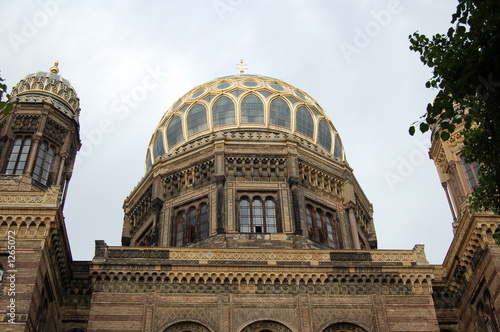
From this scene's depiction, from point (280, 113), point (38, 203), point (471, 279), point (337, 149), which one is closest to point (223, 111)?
point (280, 113)

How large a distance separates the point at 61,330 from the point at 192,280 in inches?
193

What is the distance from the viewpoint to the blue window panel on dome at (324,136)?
109ft

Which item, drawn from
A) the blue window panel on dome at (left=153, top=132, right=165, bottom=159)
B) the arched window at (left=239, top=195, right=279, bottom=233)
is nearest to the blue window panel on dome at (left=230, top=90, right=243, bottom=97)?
the blue window panel on dome at (left=153, top=132, right=165, bottom=159)

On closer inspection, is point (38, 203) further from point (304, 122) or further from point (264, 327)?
point (304, 122)

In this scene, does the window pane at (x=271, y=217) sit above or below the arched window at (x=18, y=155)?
below

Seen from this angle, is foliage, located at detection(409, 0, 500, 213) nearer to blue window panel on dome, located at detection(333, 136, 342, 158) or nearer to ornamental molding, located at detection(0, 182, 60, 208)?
ornamental molding, located at detection(0, 182, 60, 208)

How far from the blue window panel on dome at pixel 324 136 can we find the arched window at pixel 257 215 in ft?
18.6

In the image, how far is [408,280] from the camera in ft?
76.0

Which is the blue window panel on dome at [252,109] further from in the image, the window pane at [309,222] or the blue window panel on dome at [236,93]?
the window pane at [309,222]

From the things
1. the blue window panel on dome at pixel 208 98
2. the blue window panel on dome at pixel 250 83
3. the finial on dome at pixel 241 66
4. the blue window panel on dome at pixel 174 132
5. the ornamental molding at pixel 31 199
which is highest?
the finial on dome at pixel 241 66

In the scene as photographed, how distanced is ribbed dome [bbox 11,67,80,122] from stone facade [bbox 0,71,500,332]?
0.27 feet

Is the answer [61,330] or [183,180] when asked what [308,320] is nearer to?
[61,330]

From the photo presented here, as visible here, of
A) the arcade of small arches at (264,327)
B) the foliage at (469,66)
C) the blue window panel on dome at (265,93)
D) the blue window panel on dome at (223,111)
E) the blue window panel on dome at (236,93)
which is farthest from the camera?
the blue window panel on dome at (265,93)

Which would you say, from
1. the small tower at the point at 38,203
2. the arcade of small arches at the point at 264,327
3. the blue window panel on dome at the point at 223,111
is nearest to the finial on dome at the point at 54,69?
the small tower at the point at 38,203
